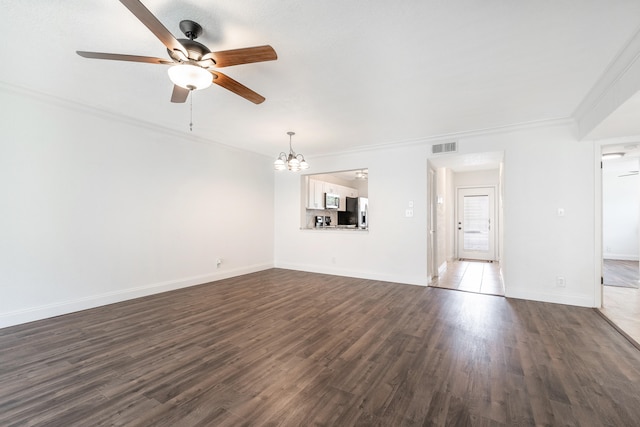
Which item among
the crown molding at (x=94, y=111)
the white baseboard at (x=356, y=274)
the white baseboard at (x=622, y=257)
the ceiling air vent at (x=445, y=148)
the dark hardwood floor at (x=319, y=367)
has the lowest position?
the dark hardwood floor at (x=319, y=367)

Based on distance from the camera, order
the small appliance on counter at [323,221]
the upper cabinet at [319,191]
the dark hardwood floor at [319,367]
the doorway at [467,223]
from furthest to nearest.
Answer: the small appliance on counter at [323,221] < the upper cabinet at [319,191] < the doorway at [467,223] < the dark hardwood floor at [319,367]

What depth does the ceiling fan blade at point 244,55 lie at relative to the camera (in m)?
1.91

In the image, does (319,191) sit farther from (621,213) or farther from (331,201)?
(621,213)

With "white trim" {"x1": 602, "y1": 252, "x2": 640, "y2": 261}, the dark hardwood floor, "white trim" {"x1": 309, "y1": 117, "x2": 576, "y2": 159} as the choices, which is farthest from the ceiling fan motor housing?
"white trim" {"x1": 602, "y1": 252, "x2": 640, "y2": 261}

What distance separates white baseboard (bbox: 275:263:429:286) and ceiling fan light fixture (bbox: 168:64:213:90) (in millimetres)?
4514

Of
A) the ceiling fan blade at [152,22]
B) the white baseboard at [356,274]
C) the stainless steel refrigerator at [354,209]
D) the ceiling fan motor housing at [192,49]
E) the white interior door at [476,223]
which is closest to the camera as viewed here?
the ceiling fan blade at [152,22]

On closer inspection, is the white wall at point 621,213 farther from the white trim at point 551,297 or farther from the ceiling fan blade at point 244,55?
the ceiling fan blade at point 244,55

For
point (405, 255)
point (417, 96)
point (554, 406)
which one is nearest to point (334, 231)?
point (405, 255)

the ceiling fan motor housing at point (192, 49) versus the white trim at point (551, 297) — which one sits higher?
the ceiling fan motor housing at point (192, 49)

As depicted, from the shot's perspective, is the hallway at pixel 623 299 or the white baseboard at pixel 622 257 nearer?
the hallway at pixel 623 299

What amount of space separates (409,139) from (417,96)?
5.88ft

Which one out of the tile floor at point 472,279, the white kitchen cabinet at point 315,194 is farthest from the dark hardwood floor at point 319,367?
the white kitchen cabinet at point 315,194

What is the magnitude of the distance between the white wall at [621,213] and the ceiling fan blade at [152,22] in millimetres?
10234

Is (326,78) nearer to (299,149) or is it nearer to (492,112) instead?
(492,112)
